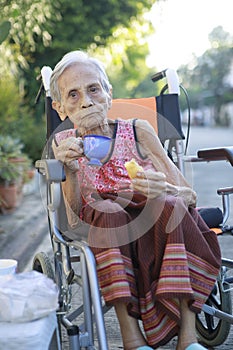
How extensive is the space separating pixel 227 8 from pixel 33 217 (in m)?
3.80

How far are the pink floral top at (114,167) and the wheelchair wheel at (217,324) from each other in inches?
28.0

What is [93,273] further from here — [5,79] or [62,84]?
[5,79]

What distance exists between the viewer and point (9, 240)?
541cm

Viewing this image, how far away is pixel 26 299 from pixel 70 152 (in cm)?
66

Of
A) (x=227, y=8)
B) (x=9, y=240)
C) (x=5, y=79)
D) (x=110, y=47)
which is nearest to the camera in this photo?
(x=9, y=240)

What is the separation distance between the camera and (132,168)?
237 centimetres

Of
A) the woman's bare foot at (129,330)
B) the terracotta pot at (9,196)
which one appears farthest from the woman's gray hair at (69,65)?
the terracotta pot at (9,196)

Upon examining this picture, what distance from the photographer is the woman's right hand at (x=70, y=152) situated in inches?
90.6

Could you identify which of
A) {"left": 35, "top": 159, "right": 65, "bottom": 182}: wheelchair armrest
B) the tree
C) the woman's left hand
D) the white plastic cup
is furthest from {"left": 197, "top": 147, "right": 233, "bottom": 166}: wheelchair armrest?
the tree

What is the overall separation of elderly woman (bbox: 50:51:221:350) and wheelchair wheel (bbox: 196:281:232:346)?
0.57m

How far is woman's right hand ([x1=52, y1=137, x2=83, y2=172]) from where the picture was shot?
7.55 feet

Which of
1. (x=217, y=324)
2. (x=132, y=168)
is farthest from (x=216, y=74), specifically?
(x=132, y=168)

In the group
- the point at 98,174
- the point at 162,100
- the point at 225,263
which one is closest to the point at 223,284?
the point at 225,263

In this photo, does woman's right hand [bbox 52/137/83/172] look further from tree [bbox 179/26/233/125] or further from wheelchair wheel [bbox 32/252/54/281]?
tree [bbox 179/26/233/125]
